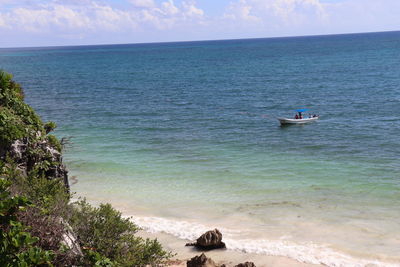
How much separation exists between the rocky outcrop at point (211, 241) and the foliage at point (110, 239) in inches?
157

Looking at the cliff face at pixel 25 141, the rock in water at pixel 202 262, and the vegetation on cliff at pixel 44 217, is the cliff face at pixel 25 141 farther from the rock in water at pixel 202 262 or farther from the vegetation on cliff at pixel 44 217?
→ the rock in water at pixel 202 262

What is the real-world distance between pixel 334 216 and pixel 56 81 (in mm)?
73596

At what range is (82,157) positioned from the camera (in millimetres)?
30484

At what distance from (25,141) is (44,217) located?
5.53 m

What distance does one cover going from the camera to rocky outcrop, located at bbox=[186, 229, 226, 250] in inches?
645

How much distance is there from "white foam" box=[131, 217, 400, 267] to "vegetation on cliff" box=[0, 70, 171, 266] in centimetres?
473

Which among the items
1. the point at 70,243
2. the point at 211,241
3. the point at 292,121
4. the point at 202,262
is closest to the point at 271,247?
the point at 211,241

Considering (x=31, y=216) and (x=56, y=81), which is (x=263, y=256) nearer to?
(x=31, y=216)

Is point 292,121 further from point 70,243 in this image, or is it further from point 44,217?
point 44,217

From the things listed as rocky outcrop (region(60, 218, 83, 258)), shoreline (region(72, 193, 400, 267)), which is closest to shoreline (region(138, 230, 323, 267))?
shoreline (region(72, 193, 400, 267))

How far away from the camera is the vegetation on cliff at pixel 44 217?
9148 millimetres

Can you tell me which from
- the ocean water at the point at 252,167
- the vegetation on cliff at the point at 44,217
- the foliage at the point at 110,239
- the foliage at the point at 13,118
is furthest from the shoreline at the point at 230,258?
the foliage at the point at 13,118

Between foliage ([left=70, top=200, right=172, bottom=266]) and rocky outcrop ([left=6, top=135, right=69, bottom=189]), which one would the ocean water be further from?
foliage ([left=70, top=200, right=172, bottom=266])

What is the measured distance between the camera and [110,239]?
38.2 ft
